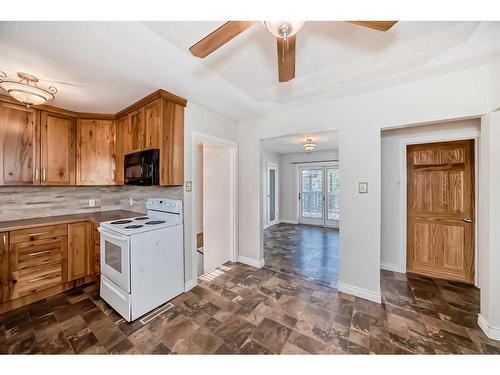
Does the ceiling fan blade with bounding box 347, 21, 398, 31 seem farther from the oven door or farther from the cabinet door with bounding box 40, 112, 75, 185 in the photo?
the cabinet door with bounding box 40, 112, 75, 185

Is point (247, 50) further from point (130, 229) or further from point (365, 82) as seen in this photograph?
point (130, 229)

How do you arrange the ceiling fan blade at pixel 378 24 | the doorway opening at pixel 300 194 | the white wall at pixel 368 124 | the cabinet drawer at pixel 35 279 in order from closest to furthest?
the ceiling fan blade at pixel 378 24 < the white wall at pixel 368 124 < the cabinet drawer at pixel 35 279 < the doorway opening at pixel 300 194

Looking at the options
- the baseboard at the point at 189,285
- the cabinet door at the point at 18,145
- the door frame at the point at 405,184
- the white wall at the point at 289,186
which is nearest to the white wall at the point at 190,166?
the baseboard at the point at 189,285

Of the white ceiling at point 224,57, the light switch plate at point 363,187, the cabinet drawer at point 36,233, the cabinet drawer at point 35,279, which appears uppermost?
the white ceiling at point 224,57

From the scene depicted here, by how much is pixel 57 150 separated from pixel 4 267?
4.79ft

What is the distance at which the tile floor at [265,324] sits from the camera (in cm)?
157

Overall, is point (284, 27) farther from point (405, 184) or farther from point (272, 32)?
point (405, 184)

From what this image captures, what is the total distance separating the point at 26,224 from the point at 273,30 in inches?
123

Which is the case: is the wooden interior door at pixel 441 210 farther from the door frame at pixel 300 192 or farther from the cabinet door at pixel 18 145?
the cabinet door at pixel 18 145

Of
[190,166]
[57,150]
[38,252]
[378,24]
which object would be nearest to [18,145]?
[57,150]

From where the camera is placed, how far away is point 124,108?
8.68 feet

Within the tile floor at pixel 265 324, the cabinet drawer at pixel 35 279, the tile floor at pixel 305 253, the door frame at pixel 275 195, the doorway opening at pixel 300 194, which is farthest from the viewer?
the door frame at pixel 275 195

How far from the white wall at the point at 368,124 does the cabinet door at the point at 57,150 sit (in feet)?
Result: 9.97
